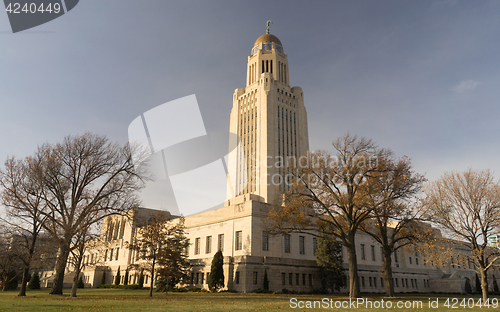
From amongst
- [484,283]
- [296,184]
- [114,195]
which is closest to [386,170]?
[296,184]

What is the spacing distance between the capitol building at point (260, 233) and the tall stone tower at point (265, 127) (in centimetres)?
23

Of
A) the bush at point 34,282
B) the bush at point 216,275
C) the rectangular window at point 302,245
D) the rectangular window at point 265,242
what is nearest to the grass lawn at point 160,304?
the bush at point 216,275

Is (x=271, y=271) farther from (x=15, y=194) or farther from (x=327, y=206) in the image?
(x=15, y=194)

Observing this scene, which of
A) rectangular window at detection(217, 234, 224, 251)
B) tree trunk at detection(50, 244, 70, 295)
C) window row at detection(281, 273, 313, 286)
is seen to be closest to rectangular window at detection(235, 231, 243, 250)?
rectangular window at detection(217, 234, 224, 251)

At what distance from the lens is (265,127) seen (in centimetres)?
7006

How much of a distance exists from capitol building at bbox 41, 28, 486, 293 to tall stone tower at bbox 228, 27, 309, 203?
0.76 ft

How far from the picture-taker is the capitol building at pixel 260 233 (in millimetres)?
40438

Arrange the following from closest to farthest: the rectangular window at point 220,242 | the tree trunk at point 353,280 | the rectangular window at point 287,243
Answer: the tree trunk at point 353,280
the rectangular window at point 287,243
the rectangular window at point 220,242

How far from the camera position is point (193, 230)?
169 ft

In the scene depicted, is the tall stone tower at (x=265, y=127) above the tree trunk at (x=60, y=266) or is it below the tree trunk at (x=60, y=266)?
above

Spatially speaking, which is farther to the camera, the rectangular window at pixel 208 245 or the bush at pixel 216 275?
the rectangular window at pixel 208 245

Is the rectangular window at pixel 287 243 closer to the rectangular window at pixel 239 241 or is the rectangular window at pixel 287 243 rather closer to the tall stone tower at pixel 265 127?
the rectangular window at pixel 239 241

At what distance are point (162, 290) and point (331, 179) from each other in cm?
2695

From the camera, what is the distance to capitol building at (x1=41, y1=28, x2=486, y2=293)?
4044 cm
